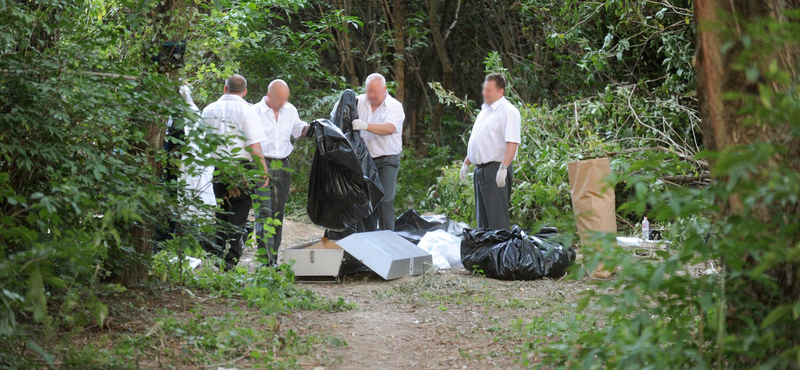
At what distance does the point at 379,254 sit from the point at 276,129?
55.7 inches

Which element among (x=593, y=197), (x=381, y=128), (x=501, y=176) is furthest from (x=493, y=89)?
(x=593, y=197)

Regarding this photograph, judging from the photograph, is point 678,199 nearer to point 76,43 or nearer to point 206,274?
point 76,43

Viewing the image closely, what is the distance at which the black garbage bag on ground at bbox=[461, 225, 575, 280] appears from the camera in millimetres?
5816

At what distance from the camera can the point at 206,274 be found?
4.59 meters

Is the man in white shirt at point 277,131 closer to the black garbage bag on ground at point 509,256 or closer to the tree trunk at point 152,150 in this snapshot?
the black garbage bag on ground at point 509,256

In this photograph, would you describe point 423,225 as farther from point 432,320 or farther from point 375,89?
point 432,320

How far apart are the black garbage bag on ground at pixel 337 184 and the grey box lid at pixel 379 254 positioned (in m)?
0.50

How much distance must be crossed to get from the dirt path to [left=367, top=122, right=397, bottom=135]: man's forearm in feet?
4.52

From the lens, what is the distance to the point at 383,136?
6793 millimetres

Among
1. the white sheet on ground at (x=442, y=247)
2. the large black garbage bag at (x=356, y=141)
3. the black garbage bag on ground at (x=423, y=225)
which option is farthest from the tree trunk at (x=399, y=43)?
the white sheet on ground at (x=442, y=247)

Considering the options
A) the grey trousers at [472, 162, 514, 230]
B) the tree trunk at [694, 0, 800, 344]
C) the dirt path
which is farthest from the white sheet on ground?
the tree trunk at [694, 0, 800, 344]

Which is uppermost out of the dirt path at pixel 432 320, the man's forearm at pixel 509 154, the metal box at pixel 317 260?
the man's forearm at pixel 509 154

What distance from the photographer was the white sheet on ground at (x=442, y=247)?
6469 mm

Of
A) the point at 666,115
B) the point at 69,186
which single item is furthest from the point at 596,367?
the point at 666,115
